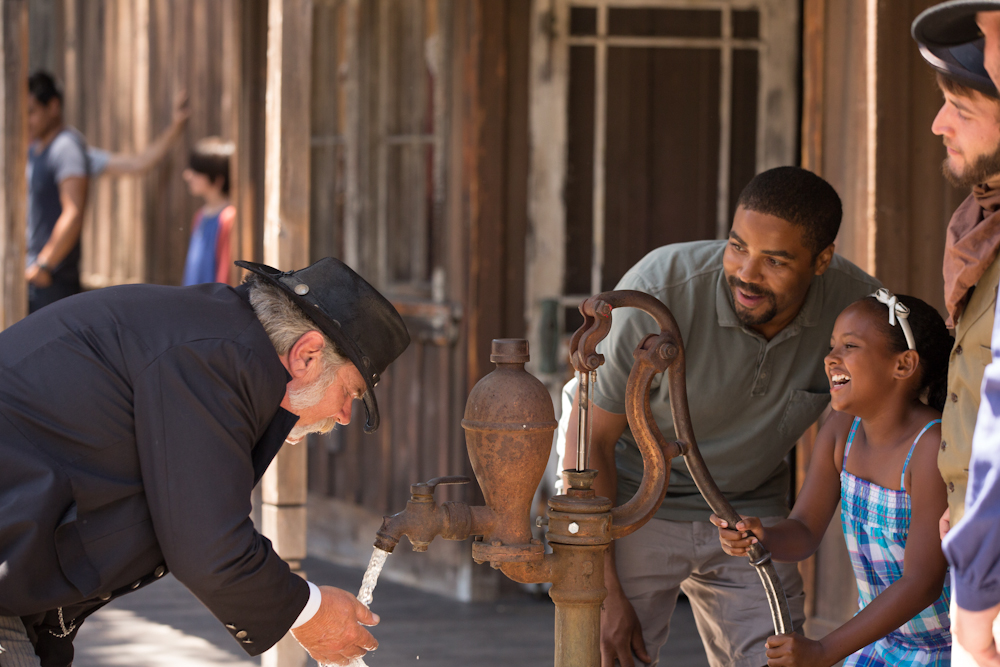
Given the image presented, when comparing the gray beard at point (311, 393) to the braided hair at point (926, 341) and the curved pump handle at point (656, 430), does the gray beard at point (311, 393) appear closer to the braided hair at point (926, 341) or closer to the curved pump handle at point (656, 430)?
the curved pump handle at point (656, 430)

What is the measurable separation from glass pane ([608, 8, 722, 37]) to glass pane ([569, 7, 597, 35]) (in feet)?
0.21

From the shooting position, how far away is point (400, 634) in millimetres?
4305

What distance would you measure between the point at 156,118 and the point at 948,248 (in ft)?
21.5

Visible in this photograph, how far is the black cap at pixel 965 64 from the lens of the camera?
1592 mm

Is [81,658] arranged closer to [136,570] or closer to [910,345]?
[136,570]

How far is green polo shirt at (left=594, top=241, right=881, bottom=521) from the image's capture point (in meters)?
2.48

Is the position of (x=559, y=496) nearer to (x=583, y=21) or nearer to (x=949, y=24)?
(x=949, y=24)

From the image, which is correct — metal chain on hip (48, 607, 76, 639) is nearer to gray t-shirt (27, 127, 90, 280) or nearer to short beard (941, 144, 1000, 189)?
short beard (941, 144, 1000, 189)

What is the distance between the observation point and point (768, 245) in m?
2.35

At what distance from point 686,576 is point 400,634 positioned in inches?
76.1

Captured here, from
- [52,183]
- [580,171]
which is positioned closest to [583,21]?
[580,171]

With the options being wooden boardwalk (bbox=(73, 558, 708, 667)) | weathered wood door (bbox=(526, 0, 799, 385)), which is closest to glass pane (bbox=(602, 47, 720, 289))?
weathered wood door (bbox=(526, 0, 799, 385))

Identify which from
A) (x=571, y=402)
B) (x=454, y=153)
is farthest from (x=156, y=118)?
(x=571, y=402)

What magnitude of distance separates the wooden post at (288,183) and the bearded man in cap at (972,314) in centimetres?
203
